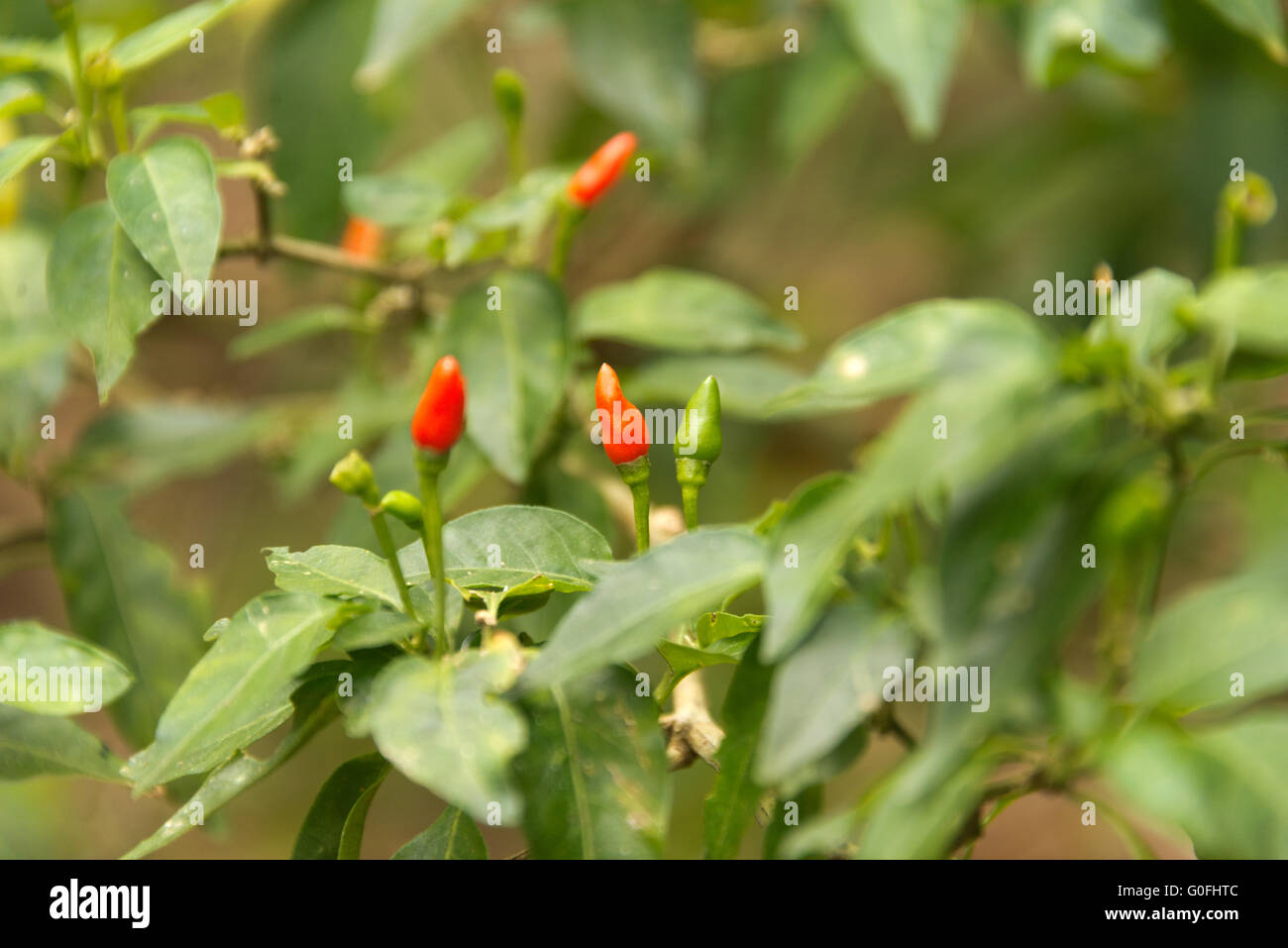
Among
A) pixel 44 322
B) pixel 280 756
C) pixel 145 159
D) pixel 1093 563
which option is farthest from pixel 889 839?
pixel 44 322

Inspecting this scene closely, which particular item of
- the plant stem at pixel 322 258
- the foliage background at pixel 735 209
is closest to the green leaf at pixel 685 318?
the plant stem at pixel 322 258

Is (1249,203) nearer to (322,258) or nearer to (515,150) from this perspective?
(515,150)

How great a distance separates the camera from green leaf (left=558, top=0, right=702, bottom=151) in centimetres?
131

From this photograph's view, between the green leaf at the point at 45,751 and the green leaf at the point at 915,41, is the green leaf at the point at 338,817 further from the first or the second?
the green leaf at the point at 915,41

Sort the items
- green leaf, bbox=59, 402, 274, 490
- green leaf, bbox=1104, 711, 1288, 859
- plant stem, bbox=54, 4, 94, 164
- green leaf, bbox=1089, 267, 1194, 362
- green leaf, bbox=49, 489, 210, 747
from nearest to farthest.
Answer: green leaf, bbox=1104, 711, 1288, 859, green leaf, bbox=1089, 267, 1194, 362, plant stem, bbox=54, 4, 94, 164, green leaf, bbox=49, 489, 210, 747, green leaf, bbox=59, 402, 274, 490

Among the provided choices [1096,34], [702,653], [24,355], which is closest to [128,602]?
[24,355]

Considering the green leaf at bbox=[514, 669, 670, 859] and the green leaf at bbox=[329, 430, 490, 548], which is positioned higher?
the green leaf at bbox=[329, 430, 490, 548]

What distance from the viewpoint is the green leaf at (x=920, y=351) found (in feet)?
1.48

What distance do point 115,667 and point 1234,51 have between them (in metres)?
1.62

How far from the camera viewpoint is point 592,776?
547 mm

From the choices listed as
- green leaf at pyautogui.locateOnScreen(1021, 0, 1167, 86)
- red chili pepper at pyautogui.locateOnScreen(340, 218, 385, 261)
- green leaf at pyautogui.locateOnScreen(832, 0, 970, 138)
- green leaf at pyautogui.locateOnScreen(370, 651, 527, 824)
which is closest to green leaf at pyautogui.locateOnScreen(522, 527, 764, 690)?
green leaf at pyautogui.locateOnScreen(370, 651, 527, 824)

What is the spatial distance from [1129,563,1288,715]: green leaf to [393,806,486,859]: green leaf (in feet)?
1.09

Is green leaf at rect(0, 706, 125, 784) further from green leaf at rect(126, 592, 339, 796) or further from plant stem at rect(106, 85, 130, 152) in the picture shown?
plant stem at rect(106, 85, 130, 152)

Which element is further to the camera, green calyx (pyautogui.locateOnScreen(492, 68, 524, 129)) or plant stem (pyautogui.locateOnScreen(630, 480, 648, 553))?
green calyx (pyautogui.locateOnScreen(492, 68, 524, 129))
